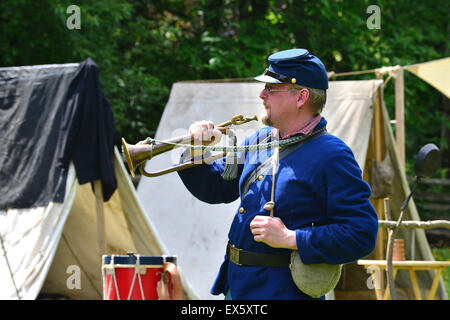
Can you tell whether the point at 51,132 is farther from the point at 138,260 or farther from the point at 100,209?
the point at 138,260

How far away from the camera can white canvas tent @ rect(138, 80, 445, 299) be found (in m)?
6.59

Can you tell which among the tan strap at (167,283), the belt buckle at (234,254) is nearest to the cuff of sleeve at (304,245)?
the belt buckle at (234,254)

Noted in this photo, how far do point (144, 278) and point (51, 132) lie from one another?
208 centimetres

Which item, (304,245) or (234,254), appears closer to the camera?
(304,245)

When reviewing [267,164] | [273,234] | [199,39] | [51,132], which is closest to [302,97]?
[267,164]

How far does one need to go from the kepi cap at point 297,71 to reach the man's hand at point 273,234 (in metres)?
0.55

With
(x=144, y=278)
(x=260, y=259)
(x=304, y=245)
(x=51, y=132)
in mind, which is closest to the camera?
(x=304, y=245)

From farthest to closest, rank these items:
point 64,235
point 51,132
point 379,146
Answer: point 64,235, point 379,146, point 51,132

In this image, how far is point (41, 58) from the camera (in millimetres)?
10516

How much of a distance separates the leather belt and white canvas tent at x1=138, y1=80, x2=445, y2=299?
10.9 feet

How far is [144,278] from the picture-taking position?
4641mm

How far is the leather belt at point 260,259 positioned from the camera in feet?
8.93

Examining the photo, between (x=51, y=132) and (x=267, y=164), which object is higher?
(x=267, y=164)
